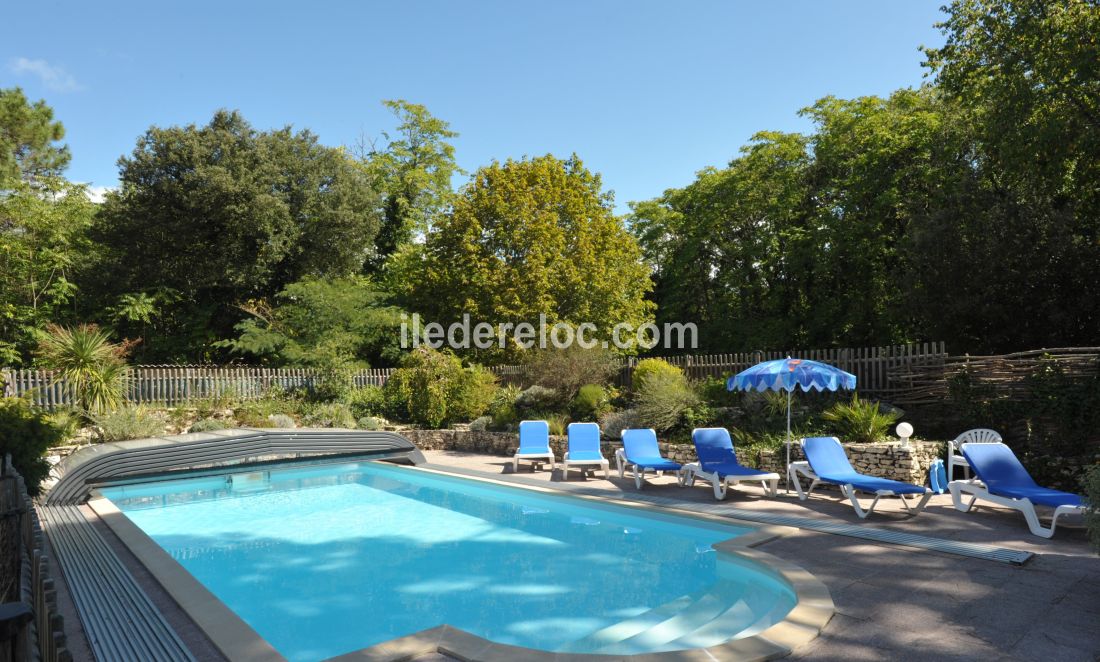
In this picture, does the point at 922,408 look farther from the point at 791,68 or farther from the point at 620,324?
the point at 620,324

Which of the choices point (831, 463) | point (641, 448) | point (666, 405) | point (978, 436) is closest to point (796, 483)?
point (831, 463)

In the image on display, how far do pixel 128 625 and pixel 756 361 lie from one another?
12.1 m

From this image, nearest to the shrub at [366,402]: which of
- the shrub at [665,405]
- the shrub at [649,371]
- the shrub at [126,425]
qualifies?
the shrub at [126,425]

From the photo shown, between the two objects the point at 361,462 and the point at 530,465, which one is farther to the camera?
the point at 361,462

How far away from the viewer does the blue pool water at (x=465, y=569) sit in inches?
191

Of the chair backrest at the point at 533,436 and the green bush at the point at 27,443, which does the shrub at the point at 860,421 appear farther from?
the green bush at the point at 27,443

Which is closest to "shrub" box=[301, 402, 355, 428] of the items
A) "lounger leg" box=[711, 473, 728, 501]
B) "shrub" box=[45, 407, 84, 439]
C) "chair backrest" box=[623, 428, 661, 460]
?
"shrub" box=[45, 407, 84, 439]

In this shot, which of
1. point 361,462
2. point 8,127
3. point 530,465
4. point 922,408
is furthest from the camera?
point 8,127

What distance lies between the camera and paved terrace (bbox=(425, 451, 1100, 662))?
3760mm

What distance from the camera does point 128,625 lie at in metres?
4.27

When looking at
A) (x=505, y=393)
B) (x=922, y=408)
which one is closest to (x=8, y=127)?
(x=505, y=393)

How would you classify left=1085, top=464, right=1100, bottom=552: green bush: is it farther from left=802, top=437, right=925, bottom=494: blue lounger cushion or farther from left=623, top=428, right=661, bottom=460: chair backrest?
left=623, top=428, right=661, bottom=460: chair backrest

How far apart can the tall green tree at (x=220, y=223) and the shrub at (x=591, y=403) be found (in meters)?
14.3

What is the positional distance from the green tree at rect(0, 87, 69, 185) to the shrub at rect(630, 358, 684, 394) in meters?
21.4
